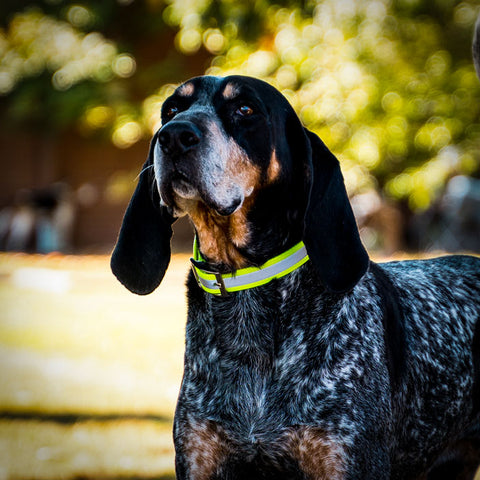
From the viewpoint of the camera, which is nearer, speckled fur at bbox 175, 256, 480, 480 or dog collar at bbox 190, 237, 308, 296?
speckled fur at bbox 175, 256, 480, 480

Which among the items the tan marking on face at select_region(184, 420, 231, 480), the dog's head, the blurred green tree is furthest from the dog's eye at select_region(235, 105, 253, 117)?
the blurred green tree

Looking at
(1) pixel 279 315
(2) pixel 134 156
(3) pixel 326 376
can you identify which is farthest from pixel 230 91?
(2) pixel 134 156

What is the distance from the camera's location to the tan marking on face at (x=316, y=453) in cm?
275

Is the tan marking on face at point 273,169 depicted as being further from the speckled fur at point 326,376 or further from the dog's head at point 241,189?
the speckled fur at point 326,376

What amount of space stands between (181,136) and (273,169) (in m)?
0.47

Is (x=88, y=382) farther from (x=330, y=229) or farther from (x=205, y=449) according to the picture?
(x=330, y=229)

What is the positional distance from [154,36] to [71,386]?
55.3ft

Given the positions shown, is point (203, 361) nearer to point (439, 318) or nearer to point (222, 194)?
point (222, 194)

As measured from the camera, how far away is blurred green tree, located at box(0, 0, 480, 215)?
14.6 meters

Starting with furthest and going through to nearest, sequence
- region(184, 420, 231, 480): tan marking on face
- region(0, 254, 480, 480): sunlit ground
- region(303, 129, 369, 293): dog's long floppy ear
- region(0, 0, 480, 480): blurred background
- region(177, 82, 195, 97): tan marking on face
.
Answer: region(0, 0, 480, 480): blurred background, region(0, 254, 480, 480): sunlit ground, region(177, 82, 195, 97): tan marking on face, region(303, 129, 369, 293): dog's long floppy ear, region(184, 420, 231, 480): tan marking on face

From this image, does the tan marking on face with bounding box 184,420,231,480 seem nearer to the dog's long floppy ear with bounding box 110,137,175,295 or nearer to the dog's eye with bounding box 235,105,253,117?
the dog's long floppy ear with bounding box 110,137,175,295

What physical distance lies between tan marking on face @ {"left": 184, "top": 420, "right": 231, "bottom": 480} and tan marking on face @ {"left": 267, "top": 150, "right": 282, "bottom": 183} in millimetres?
1029

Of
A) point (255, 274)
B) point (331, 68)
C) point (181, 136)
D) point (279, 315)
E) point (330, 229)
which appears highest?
point (331, 68)

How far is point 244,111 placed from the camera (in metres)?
3.16
